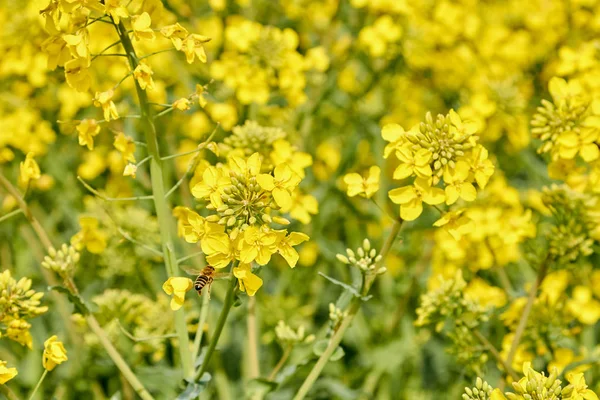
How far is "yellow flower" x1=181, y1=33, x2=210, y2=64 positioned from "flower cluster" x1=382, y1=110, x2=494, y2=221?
1.97ft

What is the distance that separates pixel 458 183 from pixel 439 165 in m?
0.09

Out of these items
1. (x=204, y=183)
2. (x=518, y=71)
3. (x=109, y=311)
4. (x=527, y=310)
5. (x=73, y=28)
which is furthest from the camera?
(x=518, y=71)

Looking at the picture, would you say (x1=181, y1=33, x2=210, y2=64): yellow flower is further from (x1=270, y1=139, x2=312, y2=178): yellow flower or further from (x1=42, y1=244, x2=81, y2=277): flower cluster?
(x1=42, y1=244, x2=81, y2=277): flower cluster

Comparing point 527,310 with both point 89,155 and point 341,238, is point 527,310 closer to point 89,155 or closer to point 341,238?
point 341,238

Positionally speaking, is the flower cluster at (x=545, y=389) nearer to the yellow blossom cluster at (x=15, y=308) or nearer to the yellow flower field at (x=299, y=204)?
the yellow flower field at (x=299, y=204)

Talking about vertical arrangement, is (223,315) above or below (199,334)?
above

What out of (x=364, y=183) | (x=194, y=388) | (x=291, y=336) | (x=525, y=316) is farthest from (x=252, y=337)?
(x=525, y=316)

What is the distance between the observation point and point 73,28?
2084 millimetres

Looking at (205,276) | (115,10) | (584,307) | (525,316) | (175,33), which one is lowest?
(584,307)

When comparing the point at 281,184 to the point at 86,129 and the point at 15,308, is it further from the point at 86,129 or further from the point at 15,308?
the point at 15,308

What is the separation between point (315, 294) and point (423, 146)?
206 centimetres

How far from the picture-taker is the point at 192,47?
2.04 meters

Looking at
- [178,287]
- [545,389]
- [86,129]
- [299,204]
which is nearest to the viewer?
[545,389]

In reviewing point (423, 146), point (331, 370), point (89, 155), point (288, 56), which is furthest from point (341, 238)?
point (423, 146)
